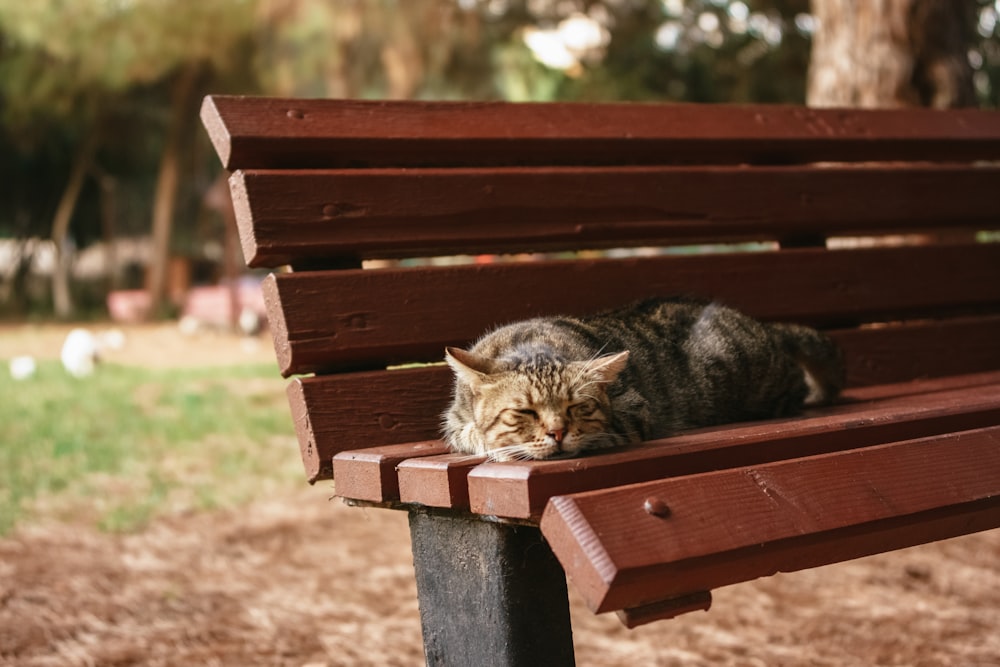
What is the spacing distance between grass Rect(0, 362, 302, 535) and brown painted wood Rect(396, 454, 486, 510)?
315cm

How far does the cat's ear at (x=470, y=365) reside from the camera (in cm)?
218

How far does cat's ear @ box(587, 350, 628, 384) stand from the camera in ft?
7.17

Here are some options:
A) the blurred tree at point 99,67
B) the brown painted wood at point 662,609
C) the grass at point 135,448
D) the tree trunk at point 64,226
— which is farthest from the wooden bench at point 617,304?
the tree trunk at point 64,226

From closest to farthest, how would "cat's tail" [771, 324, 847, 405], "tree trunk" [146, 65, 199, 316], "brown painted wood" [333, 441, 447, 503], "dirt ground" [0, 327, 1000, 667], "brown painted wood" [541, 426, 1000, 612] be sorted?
1. "brown painted wood" [541, 426, 1000, 612]
2. "brown painted wood" [333, 441, 447, 503]
3. "cat's tail" [771, 324, 847, 405]
4. "dirt ground" [0, 327, 1000, 667]
5. "tree trunk" [146, 65, 199, 316]

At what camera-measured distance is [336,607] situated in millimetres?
3762

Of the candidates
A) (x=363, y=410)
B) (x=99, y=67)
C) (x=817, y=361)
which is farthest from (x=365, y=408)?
(x=99, y=67)

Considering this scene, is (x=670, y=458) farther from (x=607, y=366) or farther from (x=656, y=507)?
(x=607, y=366)

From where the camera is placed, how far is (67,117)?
66.1 ft

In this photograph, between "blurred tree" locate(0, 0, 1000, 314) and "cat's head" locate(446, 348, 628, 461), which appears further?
"blurred tree" locate(0, 0, 1000, 314)

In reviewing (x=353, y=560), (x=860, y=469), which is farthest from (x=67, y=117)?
(x=860, y=469)

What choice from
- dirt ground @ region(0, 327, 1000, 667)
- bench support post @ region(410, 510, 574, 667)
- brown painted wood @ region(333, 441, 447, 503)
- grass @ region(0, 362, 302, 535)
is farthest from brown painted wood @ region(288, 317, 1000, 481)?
grass @ region(0, 362, 302, 535)

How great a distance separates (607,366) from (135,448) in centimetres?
487

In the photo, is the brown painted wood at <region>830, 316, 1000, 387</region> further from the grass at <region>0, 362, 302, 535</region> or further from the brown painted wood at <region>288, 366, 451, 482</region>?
the grass at <region>0, 362, 302, 535</region>

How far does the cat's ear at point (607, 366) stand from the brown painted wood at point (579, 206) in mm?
631
